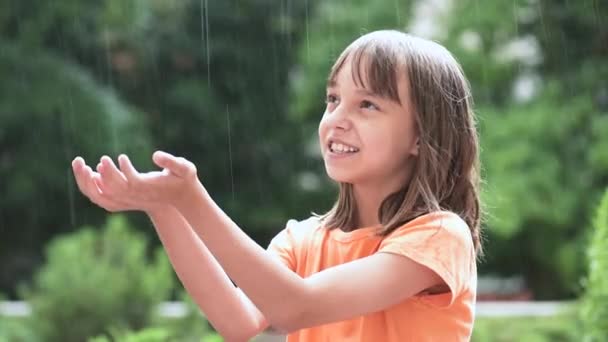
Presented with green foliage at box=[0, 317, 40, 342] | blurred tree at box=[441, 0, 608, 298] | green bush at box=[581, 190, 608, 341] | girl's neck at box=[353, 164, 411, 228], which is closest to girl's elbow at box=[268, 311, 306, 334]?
girl's neck at box=[353, 164, 411, 228]

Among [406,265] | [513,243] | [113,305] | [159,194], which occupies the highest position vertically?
[159,194]

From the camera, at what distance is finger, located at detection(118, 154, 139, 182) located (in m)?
1.67

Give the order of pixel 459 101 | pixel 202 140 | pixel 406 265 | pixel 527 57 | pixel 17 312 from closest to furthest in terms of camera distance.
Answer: pixel 406 265, pixel 459 101, pixel 17 312, pixel 527 57, pixel 202 140

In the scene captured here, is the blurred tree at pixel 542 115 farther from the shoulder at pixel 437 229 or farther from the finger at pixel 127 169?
the finger at pixel 127 169

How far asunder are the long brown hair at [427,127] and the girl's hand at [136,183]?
0.49 metres

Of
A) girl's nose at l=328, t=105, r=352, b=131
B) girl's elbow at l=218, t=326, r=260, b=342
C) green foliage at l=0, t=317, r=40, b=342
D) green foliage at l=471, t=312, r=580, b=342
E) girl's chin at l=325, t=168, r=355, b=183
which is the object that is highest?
girl's nose at l=328, t=105, r=352, b=131

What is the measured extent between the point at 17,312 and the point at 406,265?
7.79 meters

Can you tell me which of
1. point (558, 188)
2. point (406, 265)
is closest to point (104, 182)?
point (406, 265)

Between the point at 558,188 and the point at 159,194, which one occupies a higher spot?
the point at 159,194

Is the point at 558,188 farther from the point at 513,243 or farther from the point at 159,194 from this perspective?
the point at 159,194

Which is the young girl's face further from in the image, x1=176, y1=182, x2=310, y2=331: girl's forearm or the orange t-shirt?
x1=176, y1=182, x2=310, y2=331: girl's forearm

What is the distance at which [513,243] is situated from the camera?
1380cm

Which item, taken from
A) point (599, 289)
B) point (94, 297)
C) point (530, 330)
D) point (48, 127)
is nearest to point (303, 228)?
point (599, 289)

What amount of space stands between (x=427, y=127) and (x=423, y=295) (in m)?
0.34
